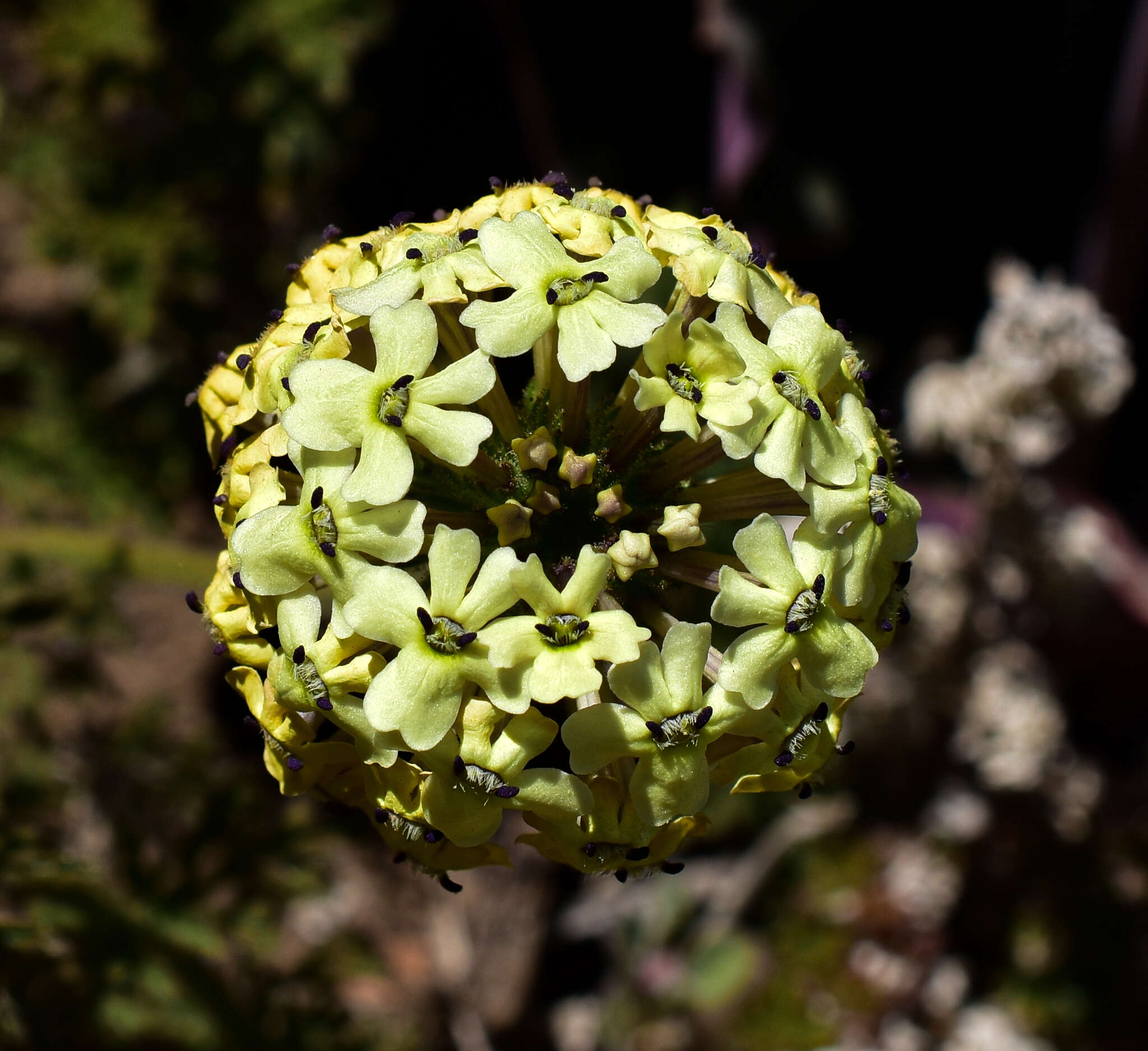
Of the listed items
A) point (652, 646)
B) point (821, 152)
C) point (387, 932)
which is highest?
point (821, 152)

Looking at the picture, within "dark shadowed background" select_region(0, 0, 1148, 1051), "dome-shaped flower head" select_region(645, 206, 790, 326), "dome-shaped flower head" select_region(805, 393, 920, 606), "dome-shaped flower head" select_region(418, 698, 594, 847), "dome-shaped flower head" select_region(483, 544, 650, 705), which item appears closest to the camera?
"dome-shaped flower head" select_region(483, 544, 650, 705)

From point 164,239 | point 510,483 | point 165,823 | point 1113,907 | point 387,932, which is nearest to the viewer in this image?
point 510,483

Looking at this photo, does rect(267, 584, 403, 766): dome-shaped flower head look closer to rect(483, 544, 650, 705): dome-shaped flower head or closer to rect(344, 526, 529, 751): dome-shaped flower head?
rect(344, 526, 529, 751): dome-shaped flower head

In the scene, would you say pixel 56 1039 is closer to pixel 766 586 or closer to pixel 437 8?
pixel 766 586

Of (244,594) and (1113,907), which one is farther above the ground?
(244,594)

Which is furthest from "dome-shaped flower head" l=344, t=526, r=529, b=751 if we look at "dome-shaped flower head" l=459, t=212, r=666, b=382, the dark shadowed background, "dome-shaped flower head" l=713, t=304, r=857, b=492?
the dark shadowed background

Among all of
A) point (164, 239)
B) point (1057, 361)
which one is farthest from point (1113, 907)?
point (164, 239)
